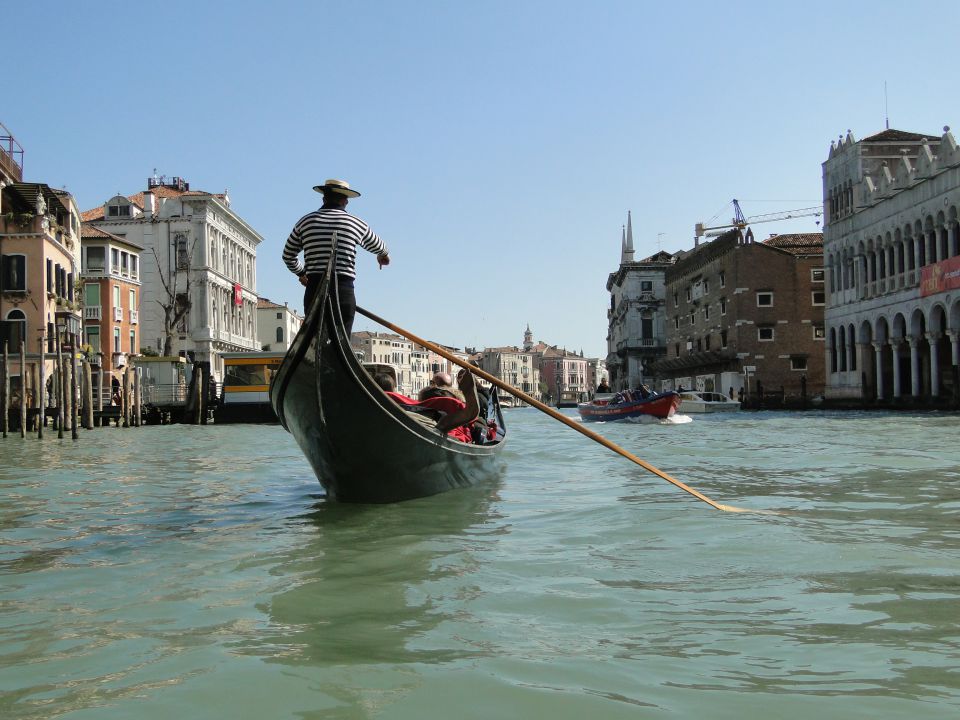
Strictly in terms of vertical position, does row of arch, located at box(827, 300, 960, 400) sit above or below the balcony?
below

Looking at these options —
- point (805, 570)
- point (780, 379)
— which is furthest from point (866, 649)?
point (780, 379)

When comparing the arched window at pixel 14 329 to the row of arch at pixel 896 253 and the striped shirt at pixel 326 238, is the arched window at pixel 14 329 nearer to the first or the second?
the striped shirt at pixel 326 238

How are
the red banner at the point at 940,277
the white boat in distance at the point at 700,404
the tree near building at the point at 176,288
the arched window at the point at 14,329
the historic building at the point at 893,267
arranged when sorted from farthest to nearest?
the tree near building at the point at 176,288 → the white boat in distance at the point at 700,404 → the historic building at the point at 893,267 → the arched window at the point at 14,329 → the red banner at the point at 940,277

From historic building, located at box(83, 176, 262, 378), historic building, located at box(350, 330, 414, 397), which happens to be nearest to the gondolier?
historic building, located at box(83, 176, 262, 378)

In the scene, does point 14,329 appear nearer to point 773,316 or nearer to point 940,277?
point 940,277

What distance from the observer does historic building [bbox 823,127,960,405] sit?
22.5 metres

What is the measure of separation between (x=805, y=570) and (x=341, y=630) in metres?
1.73

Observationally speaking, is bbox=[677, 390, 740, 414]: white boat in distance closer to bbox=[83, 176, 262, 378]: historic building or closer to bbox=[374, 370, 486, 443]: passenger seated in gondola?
bbox=[83, 176, 262, 378]: historic building

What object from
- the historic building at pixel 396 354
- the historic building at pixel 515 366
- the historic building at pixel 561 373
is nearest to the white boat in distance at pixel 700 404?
the historic building at pixel 396 354

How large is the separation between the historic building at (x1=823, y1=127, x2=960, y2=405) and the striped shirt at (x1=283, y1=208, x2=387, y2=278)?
802 inches

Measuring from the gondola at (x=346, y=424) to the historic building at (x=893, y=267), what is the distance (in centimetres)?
1975

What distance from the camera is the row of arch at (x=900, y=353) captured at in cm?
2288

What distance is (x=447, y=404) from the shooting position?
575 cm

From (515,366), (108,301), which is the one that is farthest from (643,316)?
(515,366)
